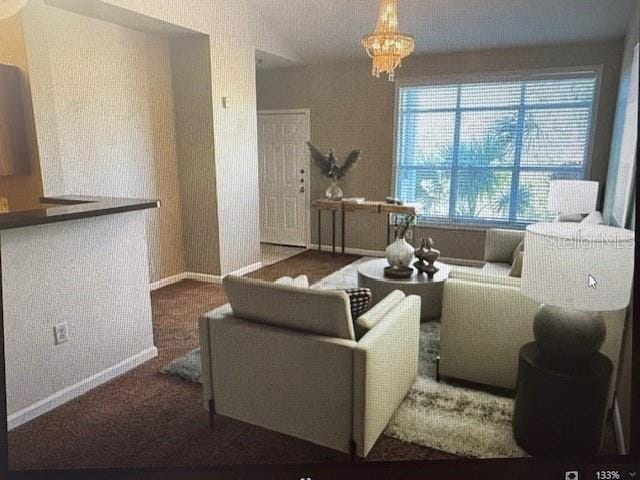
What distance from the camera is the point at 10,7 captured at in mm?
606

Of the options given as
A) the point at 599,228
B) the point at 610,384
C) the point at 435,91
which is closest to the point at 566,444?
the point at 610,384

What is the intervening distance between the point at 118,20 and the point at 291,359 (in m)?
0.86

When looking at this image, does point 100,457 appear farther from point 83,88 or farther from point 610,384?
point 610,384

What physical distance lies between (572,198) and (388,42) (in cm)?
44

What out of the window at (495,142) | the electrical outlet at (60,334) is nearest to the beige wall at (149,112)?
the electrical outlet at (60,334)

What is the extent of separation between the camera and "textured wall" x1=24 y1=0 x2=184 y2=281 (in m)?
0.73

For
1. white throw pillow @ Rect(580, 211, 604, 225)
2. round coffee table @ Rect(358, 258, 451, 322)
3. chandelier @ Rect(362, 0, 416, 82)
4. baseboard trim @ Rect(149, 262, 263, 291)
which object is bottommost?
round coffee table @ Rect(358, 258, 451, 322)

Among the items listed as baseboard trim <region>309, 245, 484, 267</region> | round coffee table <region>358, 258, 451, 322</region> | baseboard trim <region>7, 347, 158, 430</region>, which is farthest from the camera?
round coffee table <region>358, 258, 451, 322</region>

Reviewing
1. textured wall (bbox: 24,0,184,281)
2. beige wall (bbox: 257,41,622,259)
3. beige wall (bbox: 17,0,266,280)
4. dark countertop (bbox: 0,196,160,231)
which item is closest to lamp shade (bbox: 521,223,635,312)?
beige wall (bbox: 257,41,622,259)

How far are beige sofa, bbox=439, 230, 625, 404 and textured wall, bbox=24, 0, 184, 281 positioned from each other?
75 cm

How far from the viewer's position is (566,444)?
0.63 meters

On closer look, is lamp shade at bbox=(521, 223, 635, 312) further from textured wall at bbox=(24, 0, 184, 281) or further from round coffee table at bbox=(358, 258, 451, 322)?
textured wall at bbox=(24, 0, 184, 281)

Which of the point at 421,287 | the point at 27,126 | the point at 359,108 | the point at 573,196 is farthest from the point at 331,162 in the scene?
the point at 421,287

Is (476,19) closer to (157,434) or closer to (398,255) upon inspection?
(398,255)
